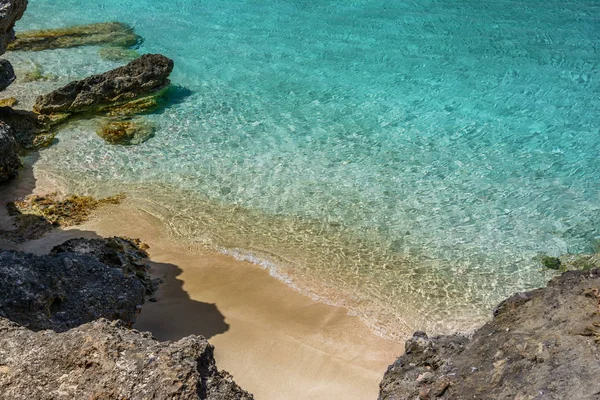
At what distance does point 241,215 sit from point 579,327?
743cm

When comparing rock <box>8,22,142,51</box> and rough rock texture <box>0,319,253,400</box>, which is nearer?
rough rock texture <box>0,319,253,400</box>

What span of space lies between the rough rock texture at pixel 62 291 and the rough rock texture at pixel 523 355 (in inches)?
125

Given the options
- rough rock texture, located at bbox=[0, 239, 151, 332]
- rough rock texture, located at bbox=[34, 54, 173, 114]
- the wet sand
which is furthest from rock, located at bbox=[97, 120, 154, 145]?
rough rock texture, located at bbox=[0, 239, 151, 332]

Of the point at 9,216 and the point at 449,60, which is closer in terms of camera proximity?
the point at 9,216

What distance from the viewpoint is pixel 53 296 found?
21.7 ft

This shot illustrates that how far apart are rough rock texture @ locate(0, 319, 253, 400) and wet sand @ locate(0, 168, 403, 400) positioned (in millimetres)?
2936

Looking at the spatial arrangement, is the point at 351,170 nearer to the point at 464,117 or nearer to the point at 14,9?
the point at 464,117

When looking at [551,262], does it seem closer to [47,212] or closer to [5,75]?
[47,212]

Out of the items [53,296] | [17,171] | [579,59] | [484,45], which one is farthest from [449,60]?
[53,296]

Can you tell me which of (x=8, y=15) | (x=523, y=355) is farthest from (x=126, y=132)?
(x=523, y=355)

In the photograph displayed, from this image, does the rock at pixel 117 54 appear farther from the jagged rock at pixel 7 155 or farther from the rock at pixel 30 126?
the jagged rock at pixel 7 155

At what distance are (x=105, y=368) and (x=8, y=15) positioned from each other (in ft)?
23.2

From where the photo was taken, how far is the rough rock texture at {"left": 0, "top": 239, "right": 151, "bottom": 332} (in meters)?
6.21

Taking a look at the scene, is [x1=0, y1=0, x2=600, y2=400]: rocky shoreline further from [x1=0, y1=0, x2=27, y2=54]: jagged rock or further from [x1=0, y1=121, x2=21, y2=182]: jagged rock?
[x1=0, y1=121, x2=21, y2=182]: jagged rock
